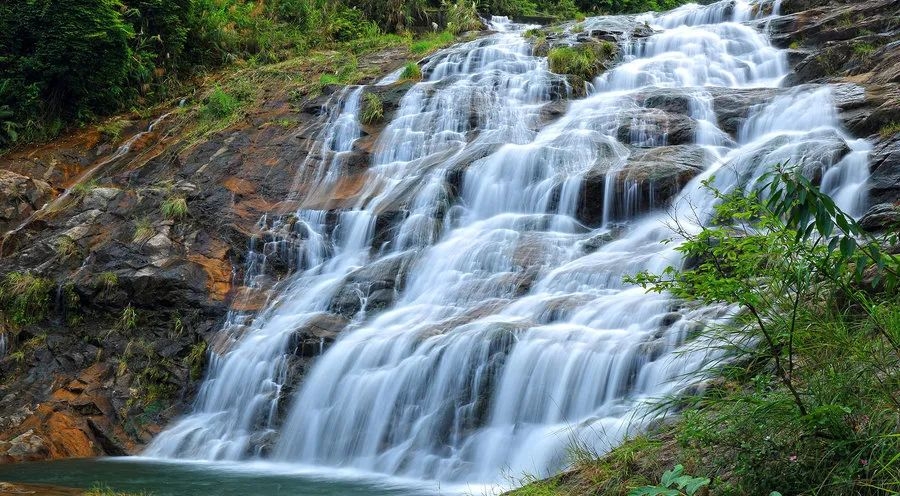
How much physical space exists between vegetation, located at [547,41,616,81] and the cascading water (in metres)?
0.37

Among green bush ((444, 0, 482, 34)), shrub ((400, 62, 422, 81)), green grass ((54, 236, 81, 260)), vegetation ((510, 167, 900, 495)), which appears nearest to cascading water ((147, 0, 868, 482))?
vegetation ((510, 167, 900, 495))

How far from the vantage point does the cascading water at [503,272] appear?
7.95 meters

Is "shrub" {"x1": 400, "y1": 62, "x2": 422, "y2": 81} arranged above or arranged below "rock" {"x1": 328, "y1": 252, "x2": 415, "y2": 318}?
above

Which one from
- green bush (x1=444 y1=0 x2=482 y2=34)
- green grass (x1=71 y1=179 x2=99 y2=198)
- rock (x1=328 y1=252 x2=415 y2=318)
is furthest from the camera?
green bush (x1=444 y1=0 x2=482 y2=34)

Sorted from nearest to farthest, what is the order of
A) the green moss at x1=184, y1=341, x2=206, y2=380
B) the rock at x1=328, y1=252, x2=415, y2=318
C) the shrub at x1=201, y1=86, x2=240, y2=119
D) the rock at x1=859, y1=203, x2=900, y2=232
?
the rock at x1=859, y1=203, x2=900, y2=232
the rock at x1=328, y1=252, x2=415, y2=318
the green moss at x1=184, y1=341, x2=206, y2=380
the shrub at x1=201, y1=86, x2=240, y2=119

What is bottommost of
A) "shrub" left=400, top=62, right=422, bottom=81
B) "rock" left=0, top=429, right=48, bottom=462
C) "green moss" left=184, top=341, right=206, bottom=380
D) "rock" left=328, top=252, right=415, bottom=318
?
"rock" left=0, top=429, right=48, bottom=462

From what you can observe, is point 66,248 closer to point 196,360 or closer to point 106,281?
point 106,281

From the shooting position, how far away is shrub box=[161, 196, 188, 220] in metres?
14.1

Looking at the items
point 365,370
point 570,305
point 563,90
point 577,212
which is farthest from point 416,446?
point 563,90

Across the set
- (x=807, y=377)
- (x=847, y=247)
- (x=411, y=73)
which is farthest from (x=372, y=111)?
(x=847, y=247)

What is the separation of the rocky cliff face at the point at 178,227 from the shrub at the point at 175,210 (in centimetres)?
3

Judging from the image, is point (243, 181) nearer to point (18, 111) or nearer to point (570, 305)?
point (18, 111)

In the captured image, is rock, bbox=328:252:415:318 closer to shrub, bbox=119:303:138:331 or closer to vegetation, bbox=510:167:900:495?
shrub, bbox=119:303:138:331

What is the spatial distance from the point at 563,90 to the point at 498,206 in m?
4.96
